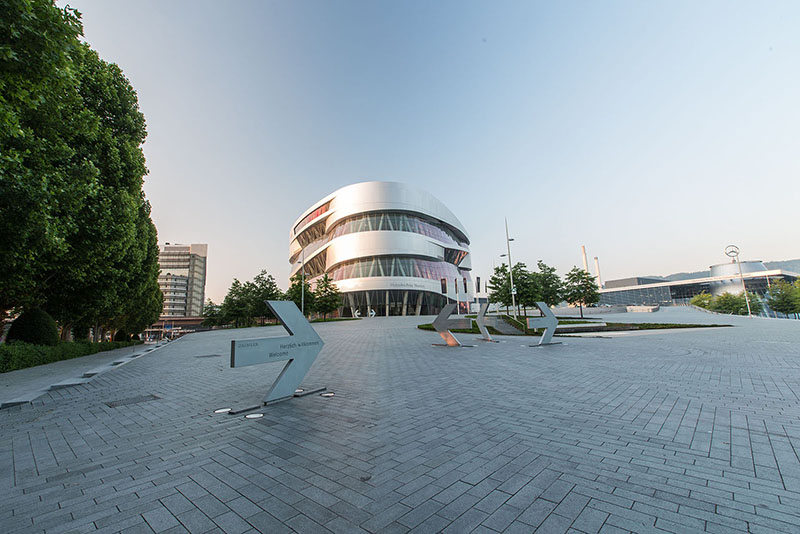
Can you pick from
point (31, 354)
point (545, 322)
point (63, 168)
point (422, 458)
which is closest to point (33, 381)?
point (31, 354)

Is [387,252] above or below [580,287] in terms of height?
above

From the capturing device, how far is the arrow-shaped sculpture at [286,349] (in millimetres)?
5750

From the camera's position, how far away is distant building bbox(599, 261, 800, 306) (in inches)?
3590

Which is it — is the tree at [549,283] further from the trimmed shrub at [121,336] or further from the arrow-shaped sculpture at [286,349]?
the trimmed shrub at [121,336]

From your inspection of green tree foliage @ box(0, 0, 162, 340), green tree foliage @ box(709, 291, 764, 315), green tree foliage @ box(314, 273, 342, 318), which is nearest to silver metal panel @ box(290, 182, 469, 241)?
green tree foliage @ box(314, 273, 342, 318)

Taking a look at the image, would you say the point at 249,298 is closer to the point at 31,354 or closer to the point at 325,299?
the point at 325,299

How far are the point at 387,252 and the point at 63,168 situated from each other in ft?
180

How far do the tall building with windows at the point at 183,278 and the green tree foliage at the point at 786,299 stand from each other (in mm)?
154708

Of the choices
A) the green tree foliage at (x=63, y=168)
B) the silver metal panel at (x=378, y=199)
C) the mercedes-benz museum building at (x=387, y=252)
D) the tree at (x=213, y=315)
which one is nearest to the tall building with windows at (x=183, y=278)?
the tree at (x=213, y=315)

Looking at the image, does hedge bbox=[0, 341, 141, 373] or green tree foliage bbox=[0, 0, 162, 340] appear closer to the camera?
green tree foliage bbox=[0, 0, 162, 340]

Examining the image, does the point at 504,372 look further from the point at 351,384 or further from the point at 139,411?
the point at 139,411

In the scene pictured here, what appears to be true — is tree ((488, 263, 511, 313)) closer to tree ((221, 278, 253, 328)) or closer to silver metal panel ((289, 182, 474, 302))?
silver metal panel ((289, 182, 474, 302))

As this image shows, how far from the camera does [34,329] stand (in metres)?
15.3

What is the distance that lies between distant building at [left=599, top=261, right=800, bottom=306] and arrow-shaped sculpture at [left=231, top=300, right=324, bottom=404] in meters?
117
